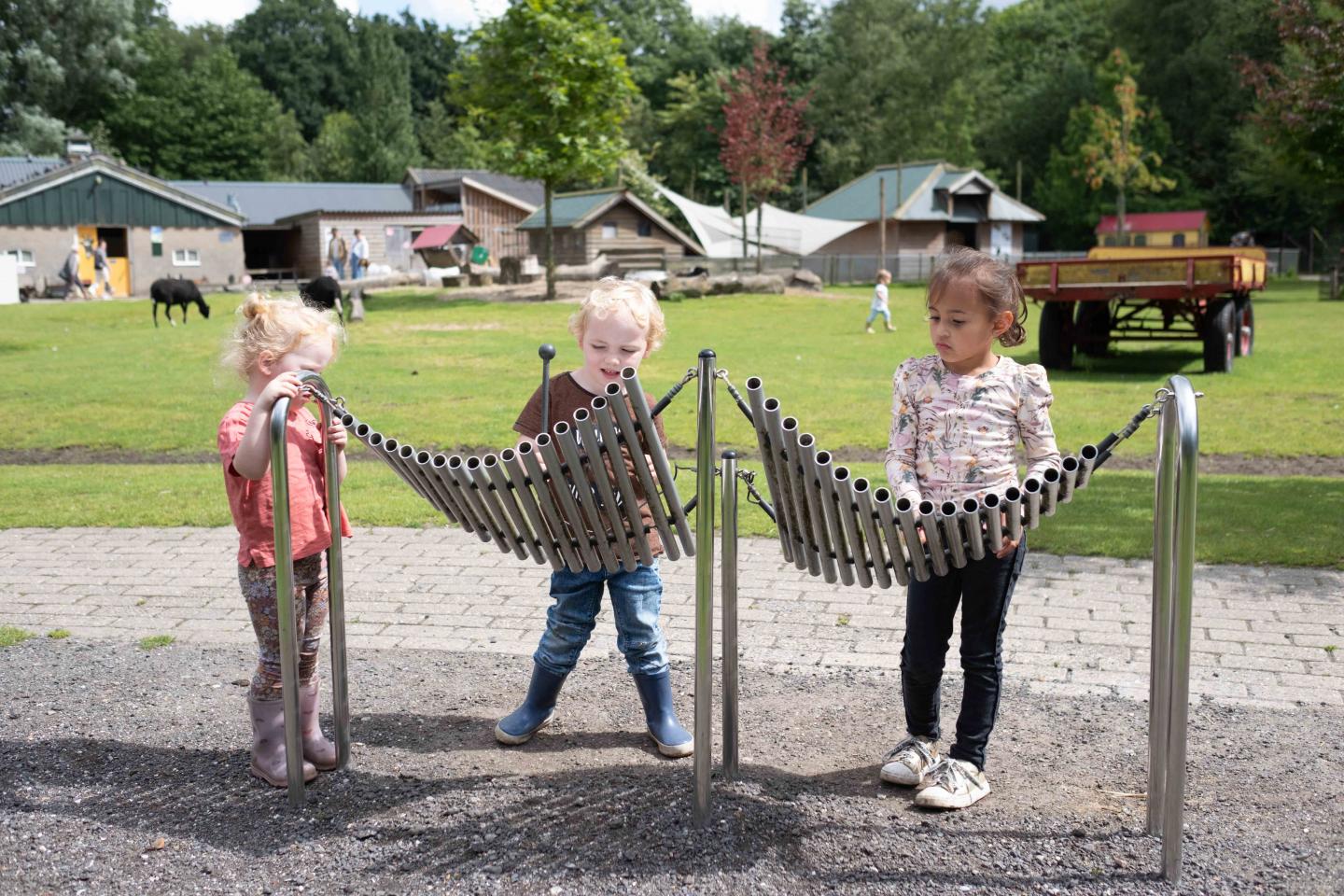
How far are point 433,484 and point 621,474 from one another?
22.0 inches

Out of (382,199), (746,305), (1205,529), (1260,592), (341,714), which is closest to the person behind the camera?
(341,714)

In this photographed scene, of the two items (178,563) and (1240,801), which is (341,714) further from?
(178,563)

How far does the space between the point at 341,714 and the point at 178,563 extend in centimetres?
338

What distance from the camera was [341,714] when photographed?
381 cm

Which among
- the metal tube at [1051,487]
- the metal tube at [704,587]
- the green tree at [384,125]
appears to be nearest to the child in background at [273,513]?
the metal tube at [704,587]

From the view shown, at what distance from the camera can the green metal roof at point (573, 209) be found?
156 feet

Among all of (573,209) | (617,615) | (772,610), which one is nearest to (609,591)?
(617,615)

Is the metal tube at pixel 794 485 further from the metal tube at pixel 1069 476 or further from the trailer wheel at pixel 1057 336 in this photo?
the trailer wheel at pixel 1057 336

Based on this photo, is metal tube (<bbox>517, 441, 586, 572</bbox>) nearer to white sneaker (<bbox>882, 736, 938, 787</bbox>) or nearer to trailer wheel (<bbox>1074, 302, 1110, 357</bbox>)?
white sneaker (<bbox>882, 736, 938, 787</bbox>)

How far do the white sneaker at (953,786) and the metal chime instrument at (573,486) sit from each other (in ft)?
3.08

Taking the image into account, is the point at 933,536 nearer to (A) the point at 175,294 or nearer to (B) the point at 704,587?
(B) the point at 704,587

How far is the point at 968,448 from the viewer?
343cm

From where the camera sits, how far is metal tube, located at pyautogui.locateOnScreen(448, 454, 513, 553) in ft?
11.4

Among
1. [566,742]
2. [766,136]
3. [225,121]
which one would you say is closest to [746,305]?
[766,136]
